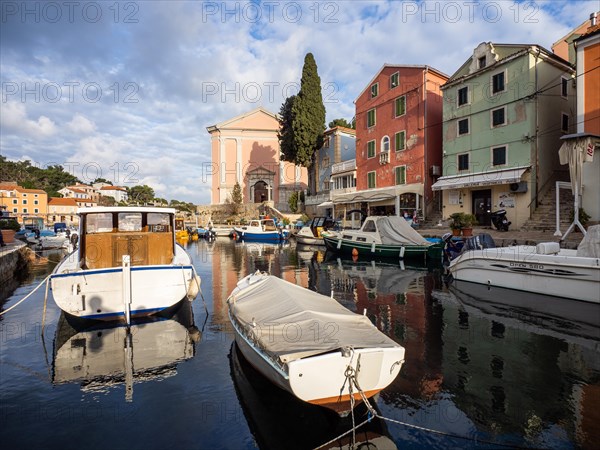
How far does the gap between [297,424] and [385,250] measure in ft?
52.1

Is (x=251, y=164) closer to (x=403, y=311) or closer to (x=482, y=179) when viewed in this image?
(x=482, y=179)

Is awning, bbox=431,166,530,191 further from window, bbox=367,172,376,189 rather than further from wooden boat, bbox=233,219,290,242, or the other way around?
wooden boat, bbox=233,219,290,242

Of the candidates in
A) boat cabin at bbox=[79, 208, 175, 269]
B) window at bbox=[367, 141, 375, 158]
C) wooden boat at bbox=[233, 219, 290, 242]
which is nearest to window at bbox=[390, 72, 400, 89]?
window at bbox=[367, 141, 375, 158]

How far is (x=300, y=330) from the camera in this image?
180 inches

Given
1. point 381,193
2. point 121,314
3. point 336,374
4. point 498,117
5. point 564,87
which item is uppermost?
point 564,87

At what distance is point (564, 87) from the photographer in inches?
906

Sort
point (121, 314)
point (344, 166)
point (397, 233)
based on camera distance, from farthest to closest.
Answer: point (344, 166), point (397, 233), point (121, 314)

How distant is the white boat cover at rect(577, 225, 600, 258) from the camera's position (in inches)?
366

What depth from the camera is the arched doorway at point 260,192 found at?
189 feet

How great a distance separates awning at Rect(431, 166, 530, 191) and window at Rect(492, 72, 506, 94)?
5.21m

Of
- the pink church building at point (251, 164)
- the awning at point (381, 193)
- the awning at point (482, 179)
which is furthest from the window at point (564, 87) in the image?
the pink church building at point (251, 164)

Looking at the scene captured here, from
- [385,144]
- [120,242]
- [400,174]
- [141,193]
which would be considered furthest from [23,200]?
[120,242]

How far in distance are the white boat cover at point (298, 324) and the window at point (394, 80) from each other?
28.5m

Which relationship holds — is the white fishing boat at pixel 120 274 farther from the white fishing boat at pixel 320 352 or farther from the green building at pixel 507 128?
the green building at pixel 507 128
